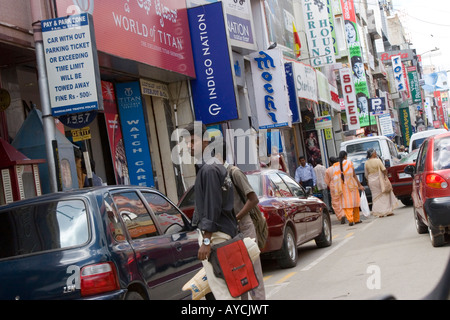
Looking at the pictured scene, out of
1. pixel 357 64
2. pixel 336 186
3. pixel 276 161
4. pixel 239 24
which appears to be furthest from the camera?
pixel 357 64

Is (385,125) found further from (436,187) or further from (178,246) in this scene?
(178,246)

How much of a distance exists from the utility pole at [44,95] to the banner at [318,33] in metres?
25.3

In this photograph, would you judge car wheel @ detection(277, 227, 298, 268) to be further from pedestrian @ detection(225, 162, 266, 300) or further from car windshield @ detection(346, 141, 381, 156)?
car windshield @ detection(346, 141, 381, 156)

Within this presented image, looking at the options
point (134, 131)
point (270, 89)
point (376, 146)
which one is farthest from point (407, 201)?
point (134, 131)

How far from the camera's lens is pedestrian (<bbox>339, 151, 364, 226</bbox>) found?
17031 mm

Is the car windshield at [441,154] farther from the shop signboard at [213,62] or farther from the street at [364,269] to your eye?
the shop signboard at [213,62]

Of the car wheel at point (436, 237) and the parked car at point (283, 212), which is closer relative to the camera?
the car wheel at point (436, 237)

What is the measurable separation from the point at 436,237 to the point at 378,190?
766cm

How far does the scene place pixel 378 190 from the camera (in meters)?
17.7

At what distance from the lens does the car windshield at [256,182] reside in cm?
1055

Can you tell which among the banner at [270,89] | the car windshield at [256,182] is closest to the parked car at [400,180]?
the banner at [270,89]

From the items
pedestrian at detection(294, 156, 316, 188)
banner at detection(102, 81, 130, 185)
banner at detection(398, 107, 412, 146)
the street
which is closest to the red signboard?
banner at detection(102, 81, 130, 185)

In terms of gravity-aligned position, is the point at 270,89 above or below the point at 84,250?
above

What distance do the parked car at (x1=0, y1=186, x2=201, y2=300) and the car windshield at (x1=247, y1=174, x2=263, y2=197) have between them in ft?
12.8
